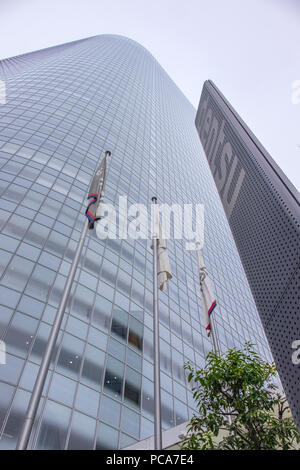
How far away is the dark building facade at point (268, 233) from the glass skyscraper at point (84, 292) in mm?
9751

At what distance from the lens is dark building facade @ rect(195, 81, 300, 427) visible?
9984 millimetres

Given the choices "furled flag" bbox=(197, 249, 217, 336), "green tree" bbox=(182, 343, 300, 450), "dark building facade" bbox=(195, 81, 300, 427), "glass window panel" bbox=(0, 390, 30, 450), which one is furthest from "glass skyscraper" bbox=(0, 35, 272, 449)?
"dark building facade" bbox=(195, 81, 300, 427)

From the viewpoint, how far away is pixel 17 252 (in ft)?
64.1

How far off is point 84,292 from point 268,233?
12.7 meters

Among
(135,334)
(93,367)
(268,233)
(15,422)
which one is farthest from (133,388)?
(268,233)

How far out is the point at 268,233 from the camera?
42.0 ft

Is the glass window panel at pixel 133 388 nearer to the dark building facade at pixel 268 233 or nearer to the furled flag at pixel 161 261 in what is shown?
the furled flag at pixel 161 261

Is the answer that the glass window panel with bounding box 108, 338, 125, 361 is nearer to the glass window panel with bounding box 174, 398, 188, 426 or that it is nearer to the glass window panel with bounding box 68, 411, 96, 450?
the glass window panel with bounding box 68, 411, 96, 450

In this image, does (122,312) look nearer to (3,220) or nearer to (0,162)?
(3,220)

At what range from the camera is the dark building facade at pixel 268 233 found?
9.98 meters

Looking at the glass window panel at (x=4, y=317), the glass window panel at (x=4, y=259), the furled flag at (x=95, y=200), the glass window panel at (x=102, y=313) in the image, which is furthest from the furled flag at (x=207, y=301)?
the glass window panel at (x=4, y=259)

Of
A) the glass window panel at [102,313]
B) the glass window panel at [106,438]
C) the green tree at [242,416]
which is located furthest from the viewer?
the glass window panel at [102,313]

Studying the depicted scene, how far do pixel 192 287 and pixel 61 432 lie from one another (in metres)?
24.3

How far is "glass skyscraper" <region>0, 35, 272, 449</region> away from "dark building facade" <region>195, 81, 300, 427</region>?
975 cm
